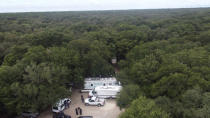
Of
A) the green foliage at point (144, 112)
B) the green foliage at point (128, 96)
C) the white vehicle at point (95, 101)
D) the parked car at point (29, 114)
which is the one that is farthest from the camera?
the white vehicle at point (95, 101)

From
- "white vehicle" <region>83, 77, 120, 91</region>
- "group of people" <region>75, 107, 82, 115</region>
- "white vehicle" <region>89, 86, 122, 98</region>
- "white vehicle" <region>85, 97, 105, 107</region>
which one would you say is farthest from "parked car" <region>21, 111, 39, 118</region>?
"white vehicle" <region>83, 77, 120, 91</region>

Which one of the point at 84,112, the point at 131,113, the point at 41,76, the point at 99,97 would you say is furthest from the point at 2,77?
the point at 131,113

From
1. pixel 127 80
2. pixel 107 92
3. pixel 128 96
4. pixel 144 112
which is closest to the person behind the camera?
pixel 144 112

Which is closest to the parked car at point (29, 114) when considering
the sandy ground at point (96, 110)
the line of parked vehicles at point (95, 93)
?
the line of parked vehicles at point (95, 93)

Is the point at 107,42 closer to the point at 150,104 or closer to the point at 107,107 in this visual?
the point at 107,107

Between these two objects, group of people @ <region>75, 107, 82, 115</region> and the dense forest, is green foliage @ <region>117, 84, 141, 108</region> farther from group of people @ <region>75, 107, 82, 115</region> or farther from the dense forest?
group of people @ <region>75, 107, 82, 115</region>

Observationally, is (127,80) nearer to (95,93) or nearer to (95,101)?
(95,93)

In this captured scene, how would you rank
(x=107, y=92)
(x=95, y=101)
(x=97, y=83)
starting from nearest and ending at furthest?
(x=95, y=101) < (x=107, y=92) < (x=97, y=83)

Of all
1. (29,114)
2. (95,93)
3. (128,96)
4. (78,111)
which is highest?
(128,96)

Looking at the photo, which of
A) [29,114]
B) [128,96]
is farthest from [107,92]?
[29,114]

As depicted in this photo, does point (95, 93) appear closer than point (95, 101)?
No

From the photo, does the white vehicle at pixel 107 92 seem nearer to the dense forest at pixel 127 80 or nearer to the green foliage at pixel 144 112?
the dense forest at pixel 127 80
